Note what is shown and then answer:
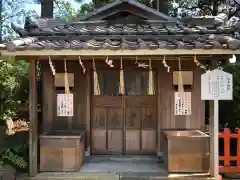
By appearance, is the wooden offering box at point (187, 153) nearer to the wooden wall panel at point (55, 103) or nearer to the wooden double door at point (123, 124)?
the wooden double door at point (123, 124)

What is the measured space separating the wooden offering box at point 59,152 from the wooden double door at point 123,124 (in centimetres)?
154

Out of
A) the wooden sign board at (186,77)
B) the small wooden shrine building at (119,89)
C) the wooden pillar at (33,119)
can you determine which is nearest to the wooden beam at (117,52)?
the wooden pillar at (33,119)

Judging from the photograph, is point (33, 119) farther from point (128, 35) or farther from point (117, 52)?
point (128, 35)

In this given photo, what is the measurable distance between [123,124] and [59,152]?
2208 mm

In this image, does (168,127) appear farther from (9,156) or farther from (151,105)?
(9,156)

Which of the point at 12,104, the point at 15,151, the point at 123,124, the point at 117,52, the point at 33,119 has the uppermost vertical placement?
the point at 117,52

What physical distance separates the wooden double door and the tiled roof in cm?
190

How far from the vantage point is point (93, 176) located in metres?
6.66

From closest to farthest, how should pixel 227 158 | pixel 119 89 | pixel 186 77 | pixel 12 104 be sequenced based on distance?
pixel 227 158 → pixel 186 77 → pixel 119 89 → pixel 12 104

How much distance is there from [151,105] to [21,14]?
18535 mm

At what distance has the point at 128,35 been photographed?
287 inches

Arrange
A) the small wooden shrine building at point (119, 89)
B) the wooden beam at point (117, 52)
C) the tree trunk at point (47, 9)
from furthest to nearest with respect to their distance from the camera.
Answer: the tree trunk at point (47, 9) < the small wooden shrine building at point (119, 89) < the wooden beam at point (117, 52)

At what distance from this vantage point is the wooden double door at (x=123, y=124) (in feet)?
27.5

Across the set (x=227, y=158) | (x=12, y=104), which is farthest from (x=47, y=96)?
(x=227, y=158)
